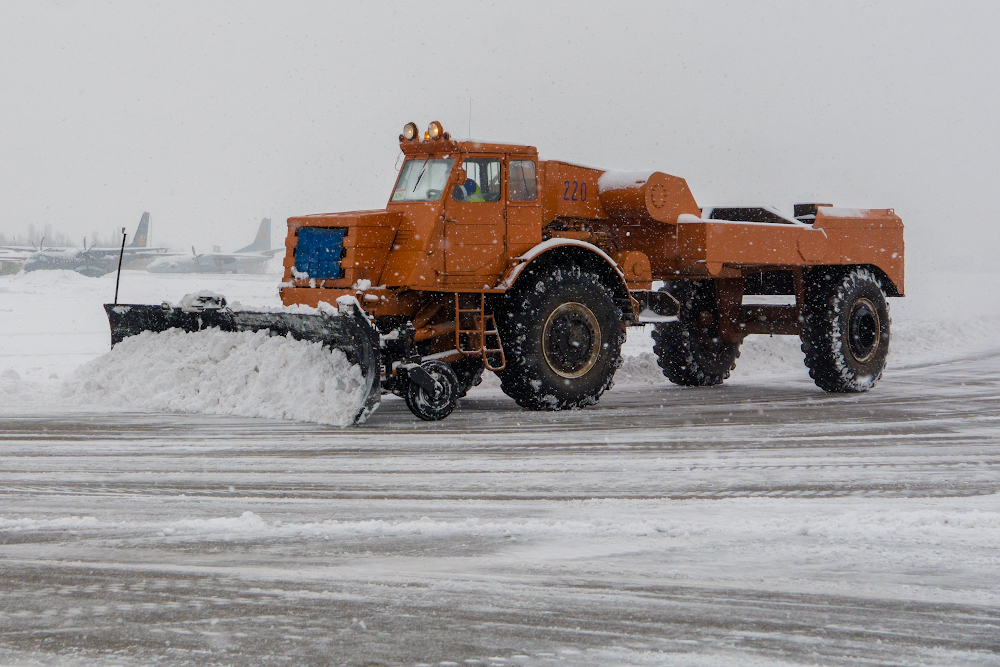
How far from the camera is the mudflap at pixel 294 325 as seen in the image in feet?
28.5

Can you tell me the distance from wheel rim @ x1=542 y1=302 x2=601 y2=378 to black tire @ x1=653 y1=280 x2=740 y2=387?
2905mm

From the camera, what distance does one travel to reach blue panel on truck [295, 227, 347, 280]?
9586 millimetres

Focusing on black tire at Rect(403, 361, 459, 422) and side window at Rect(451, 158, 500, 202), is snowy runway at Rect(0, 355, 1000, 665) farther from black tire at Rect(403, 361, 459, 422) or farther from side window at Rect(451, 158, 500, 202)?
side window at Rect(451, 158, 500, 202)

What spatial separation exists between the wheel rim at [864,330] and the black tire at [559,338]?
3.72 metres

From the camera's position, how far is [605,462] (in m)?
7.00

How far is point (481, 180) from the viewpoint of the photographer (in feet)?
31.8

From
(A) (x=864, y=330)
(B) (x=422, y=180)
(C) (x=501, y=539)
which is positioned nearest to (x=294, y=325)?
(B) (x=422, y=180)

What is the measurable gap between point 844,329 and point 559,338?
13.6 ft

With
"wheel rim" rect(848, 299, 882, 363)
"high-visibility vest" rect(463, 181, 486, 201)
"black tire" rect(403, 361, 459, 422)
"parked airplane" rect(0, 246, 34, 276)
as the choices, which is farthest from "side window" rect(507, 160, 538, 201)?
"parked airplane" rect(0, 246, 34, 276)

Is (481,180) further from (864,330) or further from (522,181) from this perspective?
(864,330)

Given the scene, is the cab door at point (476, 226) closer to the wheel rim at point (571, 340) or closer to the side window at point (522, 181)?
the side window at point (522, 181)

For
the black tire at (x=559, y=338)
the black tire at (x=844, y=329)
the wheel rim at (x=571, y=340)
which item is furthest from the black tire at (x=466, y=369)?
the black tire at (x=844, y=329)

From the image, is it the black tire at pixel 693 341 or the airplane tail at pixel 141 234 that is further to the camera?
the airplane tail at pixel 141 234

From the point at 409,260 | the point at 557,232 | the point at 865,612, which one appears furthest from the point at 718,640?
the point at 557,232
